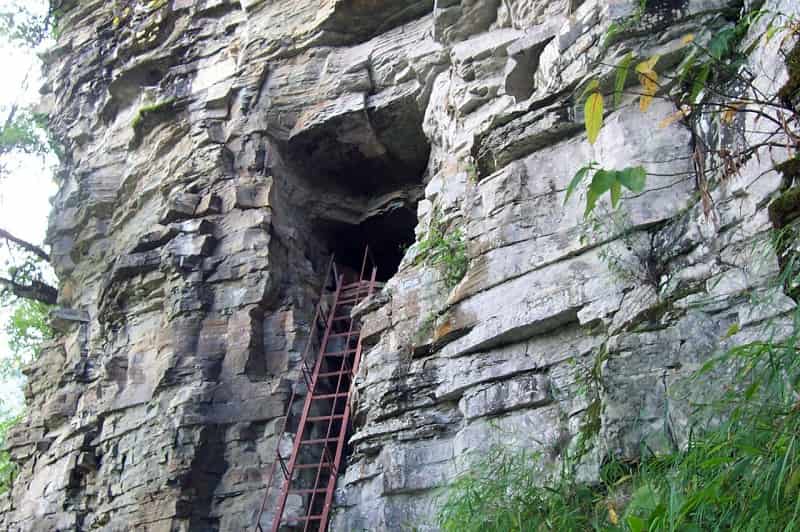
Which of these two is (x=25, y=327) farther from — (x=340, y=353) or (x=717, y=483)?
(x=717, y=483)

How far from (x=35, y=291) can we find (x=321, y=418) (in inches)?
245

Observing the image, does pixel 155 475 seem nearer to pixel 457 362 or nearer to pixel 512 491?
pixel 457 362

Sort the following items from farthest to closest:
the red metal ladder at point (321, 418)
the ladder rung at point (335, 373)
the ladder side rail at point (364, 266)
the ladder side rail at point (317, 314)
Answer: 1. the ladder side rail at point (364, 266)
2. the ladder side rail at point (317, 314)
3. the ladder rung at point (335, 373)
4. the red metal ladder at point (321, 418)

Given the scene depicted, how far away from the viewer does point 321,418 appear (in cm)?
844

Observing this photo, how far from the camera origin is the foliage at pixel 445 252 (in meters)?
6.66

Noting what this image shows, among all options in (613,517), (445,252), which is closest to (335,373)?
(445,252)

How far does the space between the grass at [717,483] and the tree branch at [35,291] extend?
9991 mm

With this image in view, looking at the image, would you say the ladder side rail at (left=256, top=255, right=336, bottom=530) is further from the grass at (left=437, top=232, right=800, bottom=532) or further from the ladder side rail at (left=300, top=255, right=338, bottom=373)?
the grass at (left=437, top=232, right=800, bottom=532)

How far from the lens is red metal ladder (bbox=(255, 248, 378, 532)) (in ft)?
26.1

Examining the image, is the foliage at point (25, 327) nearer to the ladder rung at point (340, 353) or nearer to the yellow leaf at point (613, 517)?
the ladder rung at point (340, 353)

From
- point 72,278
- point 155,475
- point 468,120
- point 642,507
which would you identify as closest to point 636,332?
point 642,507

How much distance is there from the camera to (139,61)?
37.1ft

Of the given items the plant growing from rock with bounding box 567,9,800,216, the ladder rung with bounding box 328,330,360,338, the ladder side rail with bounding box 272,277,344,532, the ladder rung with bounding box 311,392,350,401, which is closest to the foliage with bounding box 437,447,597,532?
the plant growing from rock with bounding box 567,9,800,216

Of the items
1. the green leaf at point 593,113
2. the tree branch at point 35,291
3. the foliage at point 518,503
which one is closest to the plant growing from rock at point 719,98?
A: the green leaf at point 593,113
